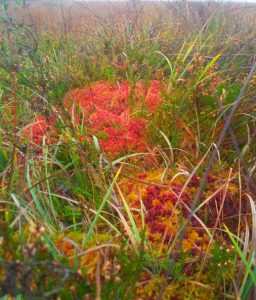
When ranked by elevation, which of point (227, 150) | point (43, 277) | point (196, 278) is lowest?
point (196, 278)

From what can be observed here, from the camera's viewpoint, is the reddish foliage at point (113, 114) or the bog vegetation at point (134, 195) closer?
the bog vegetation at point (134, 195)

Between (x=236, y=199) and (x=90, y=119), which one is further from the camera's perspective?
(x=90, y=119)

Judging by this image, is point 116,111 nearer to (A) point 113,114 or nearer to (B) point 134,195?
(A) point 113,114

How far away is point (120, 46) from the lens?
304 cm

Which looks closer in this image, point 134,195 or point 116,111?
point 134,195

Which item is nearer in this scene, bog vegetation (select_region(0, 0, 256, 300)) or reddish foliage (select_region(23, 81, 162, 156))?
bog vegetation (select_region(0, 0, 256, 300))

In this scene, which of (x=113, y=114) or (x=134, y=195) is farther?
(x=113, y=114)

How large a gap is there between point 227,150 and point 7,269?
3.60 feet

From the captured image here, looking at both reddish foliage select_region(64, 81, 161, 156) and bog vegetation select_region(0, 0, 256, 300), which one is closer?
bog vegetation select_region(0, 0, 256, 300)

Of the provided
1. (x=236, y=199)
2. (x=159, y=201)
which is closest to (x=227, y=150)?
(x=236, y=199)

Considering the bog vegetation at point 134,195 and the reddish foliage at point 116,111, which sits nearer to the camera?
the bog vegetation at point 134,195

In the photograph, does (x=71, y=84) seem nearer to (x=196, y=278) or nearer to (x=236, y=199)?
(x=236, y=199)

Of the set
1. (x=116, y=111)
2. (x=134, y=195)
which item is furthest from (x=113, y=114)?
(x=134, y=195)

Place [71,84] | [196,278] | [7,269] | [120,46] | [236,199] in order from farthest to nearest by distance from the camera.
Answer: [120,46]
[71,84]
[236,199]
[196,278]
[7,269]
